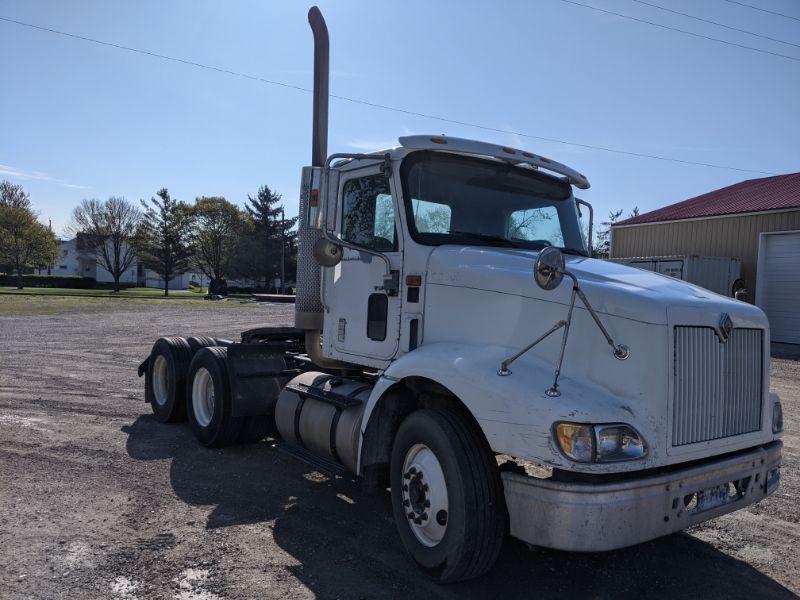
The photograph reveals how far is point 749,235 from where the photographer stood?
21328mm

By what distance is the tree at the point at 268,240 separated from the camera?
65.6m

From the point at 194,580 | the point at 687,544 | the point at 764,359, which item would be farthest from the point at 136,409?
the point at 764,359

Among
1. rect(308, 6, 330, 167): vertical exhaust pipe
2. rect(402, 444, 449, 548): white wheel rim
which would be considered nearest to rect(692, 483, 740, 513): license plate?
rect(402, 444, 449, 548): white wheel rim

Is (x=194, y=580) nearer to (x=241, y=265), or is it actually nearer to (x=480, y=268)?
(x=480, y=268)

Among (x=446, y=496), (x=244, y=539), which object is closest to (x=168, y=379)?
(x=244, y=539)

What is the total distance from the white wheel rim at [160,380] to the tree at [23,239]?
Answer: 55380 millimetres

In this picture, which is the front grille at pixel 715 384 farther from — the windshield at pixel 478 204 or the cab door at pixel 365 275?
the cab door at pixel 365 275

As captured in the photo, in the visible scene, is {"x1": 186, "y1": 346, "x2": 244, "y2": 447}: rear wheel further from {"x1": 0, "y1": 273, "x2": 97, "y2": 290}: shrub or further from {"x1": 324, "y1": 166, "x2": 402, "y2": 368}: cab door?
{"x1": 0, "y1": 273, "x2": 97, "y2": 290}: shrub

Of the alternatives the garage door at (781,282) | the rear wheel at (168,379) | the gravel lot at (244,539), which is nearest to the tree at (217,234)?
the garage door at (781,282)

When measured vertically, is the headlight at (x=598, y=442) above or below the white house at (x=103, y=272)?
below

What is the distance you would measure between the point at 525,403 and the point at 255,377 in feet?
12.9

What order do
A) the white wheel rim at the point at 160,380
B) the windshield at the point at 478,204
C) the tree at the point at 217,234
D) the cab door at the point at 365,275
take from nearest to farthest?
the windshield at the point at 478,204
the cab door at the point at 365,275
the white wheel rim at the point at 160,380
the tree at the point at 217,234

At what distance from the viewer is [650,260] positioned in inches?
869

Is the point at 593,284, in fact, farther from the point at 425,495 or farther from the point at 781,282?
the point at 781,282
